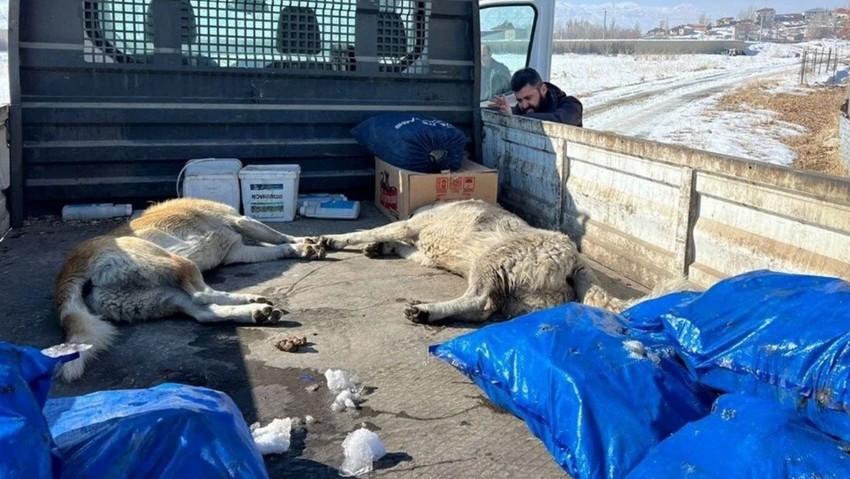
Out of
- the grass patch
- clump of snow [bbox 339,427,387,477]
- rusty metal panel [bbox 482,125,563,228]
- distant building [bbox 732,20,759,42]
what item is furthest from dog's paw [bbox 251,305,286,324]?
distant building [bbox 732,20,759,42]

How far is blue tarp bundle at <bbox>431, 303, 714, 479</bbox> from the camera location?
282 centimetres

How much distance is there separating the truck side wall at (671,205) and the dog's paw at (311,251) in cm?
195

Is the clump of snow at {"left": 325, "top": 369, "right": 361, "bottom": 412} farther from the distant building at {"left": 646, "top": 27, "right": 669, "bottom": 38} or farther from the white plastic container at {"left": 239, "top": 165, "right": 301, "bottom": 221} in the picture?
the distant building at {"left": 646, "top": 27, "right": 669, "bottom": 38}

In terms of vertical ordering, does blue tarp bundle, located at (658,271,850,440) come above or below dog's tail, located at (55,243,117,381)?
above

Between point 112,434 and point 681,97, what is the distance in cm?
3292

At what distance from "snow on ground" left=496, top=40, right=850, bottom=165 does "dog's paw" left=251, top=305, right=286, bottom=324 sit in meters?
6.03

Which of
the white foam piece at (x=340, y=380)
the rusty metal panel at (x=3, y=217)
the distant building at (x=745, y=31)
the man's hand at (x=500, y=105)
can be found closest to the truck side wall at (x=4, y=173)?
the rusty metal panel at (x=3, y=217)

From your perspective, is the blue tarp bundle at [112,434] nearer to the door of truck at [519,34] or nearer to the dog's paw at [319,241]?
the dog's paw at [319,241]

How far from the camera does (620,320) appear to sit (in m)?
3.62

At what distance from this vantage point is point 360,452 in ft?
9.70

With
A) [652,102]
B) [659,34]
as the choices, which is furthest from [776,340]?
[659,34]

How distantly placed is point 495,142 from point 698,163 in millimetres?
3215

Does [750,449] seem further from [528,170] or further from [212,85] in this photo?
[212,85]

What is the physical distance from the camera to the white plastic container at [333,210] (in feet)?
23.1
